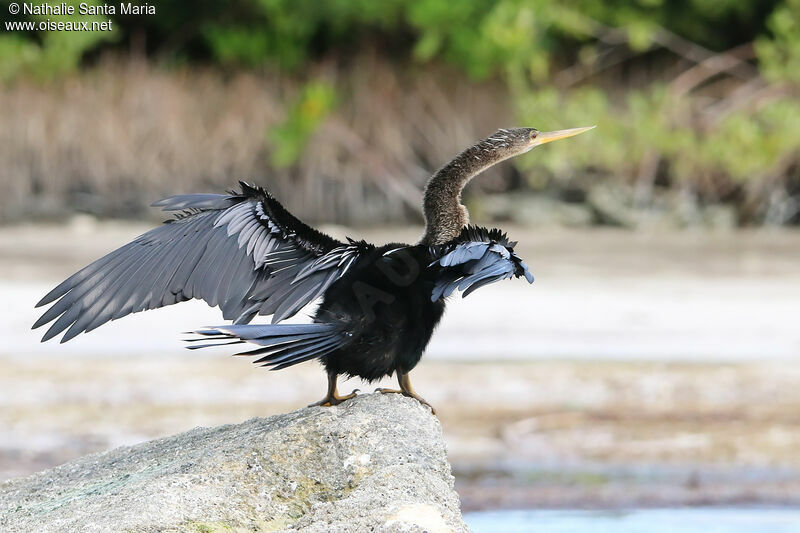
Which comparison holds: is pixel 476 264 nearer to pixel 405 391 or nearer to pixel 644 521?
pixel 405 391

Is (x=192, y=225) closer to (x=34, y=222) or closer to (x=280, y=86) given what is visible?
(x=34, y=222)

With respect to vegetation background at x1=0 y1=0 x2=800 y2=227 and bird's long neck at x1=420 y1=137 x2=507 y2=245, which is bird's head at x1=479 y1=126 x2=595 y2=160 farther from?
vegetation background at x1=0 y1=0 x2=800 y2=227

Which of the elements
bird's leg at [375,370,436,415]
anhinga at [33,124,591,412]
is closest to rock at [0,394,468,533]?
bird's leg at [375,370,436,415]

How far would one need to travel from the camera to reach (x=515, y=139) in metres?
4.35

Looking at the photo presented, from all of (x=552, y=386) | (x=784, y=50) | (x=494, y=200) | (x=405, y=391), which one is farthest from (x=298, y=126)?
(x=405, y=391)

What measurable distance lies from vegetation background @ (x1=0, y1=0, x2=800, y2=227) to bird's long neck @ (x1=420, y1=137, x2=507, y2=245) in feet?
29.6

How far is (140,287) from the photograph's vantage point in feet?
11.6

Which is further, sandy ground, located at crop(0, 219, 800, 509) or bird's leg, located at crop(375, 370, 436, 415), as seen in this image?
sandy ground, located at crop(0, 219, 800, 509)

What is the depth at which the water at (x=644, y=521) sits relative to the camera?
4809 mm

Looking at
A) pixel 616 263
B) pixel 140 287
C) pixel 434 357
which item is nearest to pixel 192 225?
pixel 140 287

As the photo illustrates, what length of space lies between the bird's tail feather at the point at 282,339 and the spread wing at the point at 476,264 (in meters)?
0.30

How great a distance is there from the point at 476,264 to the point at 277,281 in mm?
582

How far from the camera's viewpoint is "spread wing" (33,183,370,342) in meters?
3.51

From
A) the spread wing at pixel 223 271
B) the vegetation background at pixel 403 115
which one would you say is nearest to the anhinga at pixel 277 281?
the spread wing at pixel 223 271
